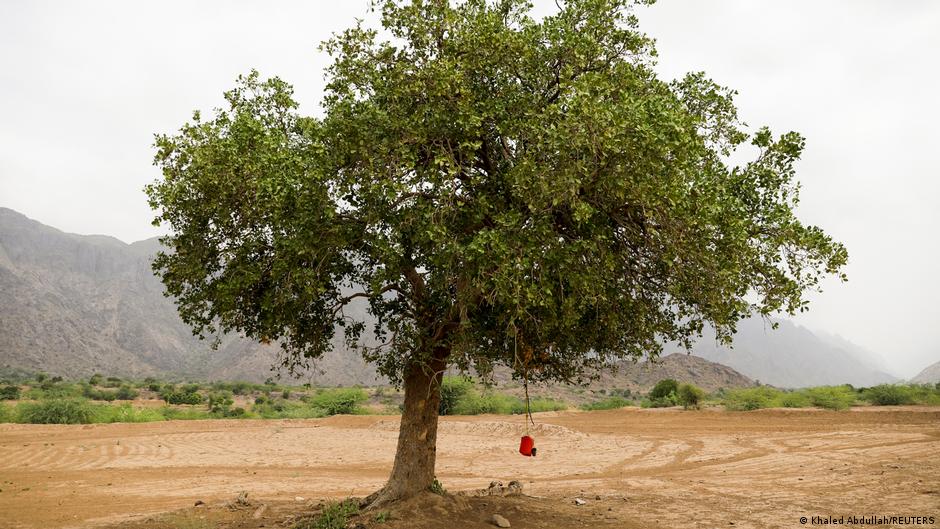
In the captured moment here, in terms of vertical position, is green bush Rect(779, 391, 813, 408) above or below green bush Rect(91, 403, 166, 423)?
above

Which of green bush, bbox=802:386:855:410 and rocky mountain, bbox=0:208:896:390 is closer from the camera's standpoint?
green bush, bbox=802:386:855:410

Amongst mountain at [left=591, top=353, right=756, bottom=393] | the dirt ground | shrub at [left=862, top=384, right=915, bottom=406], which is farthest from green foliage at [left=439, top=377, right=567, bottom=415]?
mountain at [left=591, top=353, right=756, bottom=393]

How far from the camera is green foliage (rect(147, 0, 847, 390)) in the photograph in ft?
28.0

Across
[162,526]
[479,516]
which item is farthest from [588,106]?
[162,526]

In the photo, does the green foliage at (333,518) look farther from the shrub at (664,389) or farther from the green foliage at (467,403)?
the shrub at (664,389)

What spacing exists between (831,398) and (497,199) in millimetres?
39315

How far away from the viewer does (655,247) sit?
9.24 m

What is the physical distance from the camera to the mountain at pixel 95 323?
299 ft

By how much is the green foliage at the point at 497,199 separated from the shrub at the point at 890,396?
3904 centimetres

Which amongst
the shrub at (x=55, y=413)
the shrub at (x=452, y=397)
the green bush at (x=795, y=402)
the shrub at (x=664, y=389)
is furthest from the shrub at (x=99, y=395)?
the green bush at (x=795, y=402)

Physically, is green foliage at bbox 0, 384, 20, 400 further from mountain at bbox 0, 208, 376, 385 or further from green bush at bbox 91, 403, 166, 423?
mountain at bbox 0, 208, 376, 385

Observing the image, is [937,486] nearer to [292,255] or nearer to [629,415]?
[292,255]

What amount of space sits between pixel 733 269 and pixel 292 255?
639 centimetres

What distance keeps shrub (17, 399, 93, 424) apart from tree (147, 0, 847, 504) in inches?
1193
